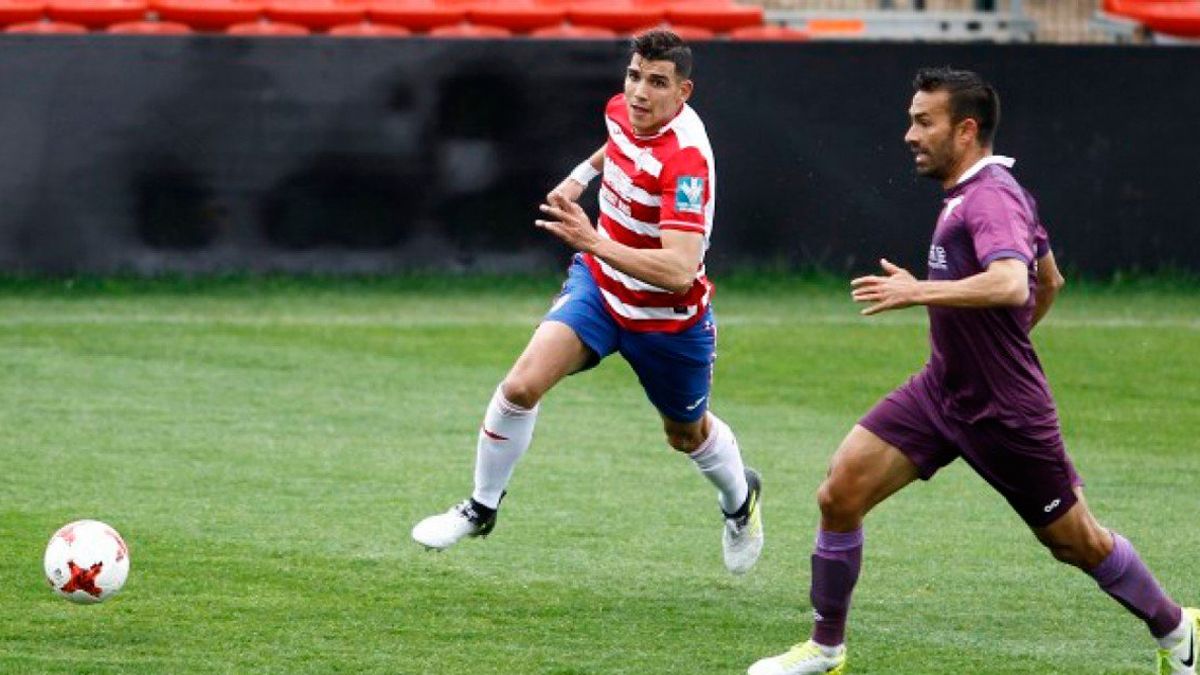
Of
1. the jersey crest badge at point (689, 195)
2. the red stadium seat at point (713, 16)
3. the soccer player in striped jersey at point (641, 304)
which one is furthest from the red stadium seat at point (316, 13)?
the jersey crest badge at point (689, 195)

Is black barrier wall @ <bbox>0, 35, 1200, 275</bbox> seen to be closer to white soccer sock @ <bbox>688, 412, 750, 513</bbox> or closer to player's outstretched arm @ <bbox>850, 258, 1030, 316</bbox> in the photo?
white soccer sock @ <bbox>688, 412, 750, 513</bbox>

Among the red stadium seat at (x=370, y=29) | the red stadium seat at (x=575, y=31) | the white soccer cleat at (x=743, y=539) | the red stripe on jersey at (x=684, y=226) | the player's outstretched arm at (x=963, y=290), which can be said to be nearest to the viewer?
the player's outstretched arm at (x=963, y=290)

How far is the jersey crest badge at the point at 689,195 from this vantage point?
317 inches

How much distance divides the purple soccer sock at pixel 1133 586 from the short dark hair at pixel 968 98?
1405 millimetres

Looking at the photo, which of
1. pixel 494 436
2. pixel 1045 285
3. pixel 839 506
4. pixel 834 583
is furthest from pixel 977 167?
pixel 494 436

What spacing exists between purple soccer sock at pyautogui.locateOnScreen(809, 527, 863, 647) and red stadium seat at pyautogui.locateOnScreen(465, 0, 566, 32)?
1306cm

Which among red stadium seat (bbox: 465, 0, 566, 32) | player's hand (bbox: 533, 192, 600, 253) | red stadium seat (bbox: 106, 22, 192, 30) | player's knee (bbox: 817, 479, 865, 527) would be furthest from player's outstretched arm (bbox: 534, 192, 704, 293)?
red stadium seat (bbox: 465, 0, 566, 32)

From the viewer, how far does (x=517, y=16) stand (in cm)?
1950

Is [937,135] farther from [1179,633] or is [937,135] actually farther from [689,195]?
[1179,633]

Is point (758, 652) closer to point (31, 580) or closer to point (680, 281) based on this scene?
point (680, 281)

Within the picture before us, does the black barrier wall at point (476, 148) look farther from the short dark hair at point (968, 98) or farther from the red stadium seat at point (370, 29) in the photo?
the short dark hair at point (968, 98)

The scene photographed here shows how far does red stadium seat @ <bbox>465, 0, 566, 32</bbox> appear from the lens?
19469mm

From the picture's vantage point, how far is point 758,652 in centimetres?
739

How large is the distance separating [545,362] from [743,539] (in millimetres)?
1153
